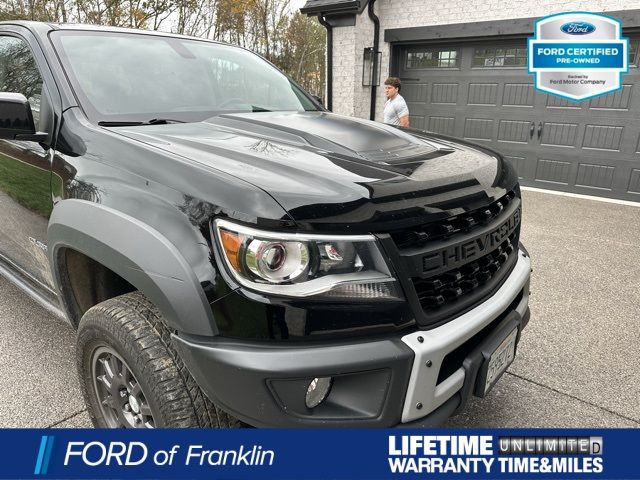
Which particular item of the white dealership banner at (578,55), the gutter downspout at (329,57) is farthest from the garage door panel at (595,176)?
the gutter downspout at (329,57)

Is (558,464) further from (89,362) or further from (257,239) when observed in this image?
(89,362)

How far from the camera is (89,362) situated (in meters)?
1.90

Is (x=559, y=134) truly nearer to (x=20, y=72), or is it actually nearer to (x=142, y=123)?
(x=142, y=123)

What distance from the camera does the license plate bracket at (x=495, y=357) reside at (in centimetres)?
169

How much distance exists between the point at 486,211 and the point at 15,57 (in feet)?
8.51

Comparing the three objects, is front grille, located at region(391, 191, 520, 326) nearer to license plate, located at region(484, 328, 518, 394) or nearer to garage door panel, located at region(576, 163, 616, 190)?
license plate, located at region(484, 328, 518, 394)

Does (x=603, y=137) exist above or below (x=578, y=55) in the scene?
below

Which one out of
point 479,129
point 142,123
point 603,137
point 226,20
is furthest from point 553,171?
point 226,20

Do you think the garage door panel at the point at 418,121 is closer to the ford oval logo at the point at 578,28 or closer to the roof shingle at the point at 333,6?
the roof shingle at the point at 333,6

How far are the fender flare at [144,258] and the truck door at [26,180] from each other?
443 mm

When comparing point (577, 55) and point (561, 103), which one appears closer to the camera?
point (577, 55)

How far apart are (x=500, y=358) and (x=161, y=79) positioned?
2.16 metres

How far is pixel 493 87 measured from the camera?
26.7ft

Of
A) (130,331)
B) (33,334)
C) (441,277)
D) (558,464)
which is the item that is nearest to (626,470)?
(558,464)
